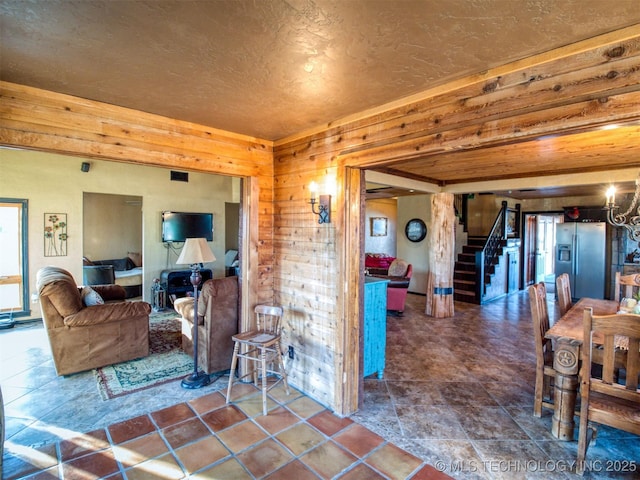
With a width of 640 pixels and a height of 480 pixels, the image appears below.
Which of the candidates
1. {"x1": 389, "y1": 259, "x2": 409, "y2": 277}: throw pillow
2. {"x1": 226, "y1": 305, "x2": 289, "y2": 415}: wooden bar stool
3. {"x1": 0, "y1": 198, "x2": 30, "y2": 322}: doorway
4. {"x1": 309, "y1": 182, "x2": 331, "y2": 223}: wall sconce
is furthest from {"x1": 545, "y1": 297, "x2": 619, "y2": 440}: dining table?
{"x1": 0, "y1": 198, "x2": 30, "y2": 322}: doorway

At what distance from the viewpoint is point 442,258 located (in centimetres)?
597

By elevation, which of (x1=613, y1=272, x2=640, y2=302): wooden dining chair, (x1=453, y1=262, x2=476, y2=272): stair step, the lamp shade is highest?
the lamp shade

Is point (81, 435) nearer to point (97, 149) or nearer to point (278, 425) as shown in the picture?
point (278, 425)

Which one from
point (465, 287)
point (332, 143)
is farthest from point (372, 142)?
point (465, 287)

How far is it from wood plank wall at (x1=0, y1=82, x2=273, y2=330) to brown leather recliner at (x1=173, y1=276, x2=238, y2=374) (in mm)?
284

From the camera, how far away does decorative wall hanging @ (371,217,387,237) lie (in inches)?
418

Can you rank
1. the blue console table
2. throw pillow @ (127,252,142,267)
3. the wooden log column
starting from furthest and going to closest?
throw pillow @ (127,252,142,267) → the wooden log column → the blue console table

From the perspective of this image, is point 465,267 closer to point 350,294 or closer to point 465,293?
point 465,293

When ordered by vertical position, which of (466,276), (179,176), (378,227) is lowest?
(466,276)

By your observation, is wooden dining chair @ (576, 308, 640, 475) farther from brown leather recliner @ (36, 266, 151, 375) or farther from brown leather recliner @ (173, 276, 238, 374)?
brown leather recliner @ (36, 266, 151, 375)

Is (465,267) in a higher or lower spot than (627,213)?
lower

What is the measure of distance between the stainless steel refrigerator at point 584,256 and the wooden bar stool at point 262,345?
25.4 feet

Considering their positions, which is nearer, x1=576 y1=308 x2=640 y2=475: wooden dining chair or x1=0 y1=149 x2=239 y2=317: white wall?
x1=576 y1=308 x2=640 y2=475: wooden dining chair

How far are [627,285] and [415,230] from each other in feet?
15.0
